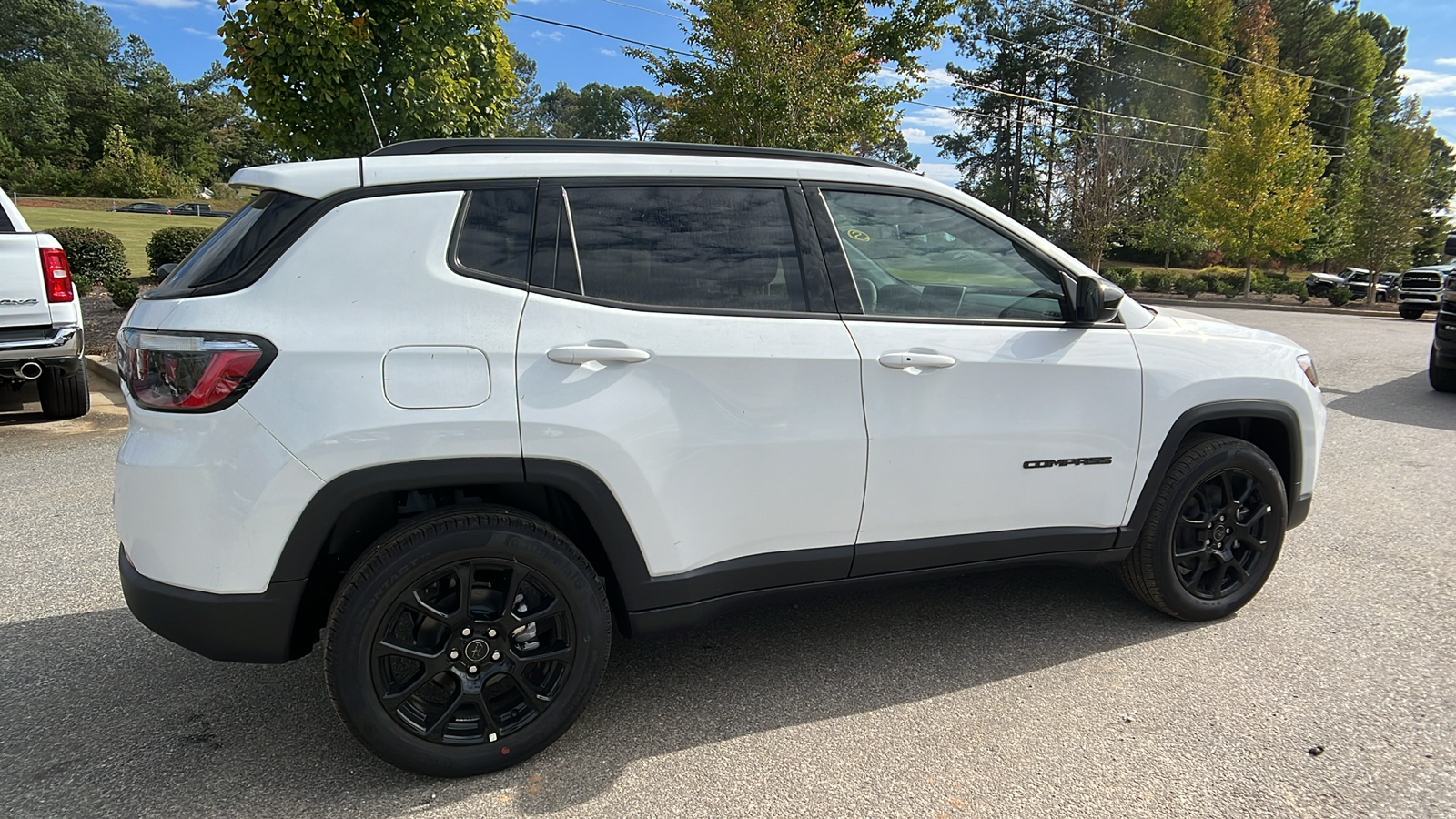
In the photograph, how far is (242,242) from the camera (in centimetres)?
246

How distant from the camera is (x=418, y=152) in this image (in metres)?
2.66

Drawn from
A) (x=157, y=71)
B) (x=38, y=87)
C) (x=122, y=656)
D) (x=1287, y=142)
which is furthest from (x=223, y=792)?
(x=157, y=71)

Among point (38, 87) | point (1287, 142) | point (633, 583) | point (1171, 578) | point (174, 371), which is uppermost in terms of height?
point (38, 87)

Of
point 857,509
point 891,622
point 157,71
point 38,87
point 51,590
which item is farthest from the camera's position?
point 157,71

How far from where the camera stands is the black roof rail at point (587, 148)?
271 centimetres

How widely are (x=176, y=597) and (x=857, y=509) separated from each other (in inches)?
79.5

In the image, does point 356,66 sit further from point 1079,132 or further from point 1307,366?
point 1079,132

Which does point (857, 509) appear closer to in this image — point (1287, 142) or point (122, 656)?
point (122, 656)

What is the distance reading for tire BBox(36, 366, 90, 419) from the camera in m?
7.07

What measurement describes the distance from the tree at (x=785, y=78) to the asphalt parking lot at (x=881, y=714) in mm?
9987

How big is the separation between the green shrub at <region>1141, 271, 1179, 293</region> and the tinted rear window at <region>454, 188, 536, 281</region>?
33694 mm

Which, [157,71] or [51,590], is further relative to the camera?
[157,71]

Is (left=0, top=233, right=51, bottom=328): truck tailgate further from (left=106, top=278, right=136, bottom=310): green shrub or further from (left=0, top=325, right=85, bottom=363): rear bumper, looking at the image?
(left=106, top=278, right=136, bottom=310): green shrub

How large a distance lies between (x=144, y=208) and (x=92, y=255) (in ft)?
133
